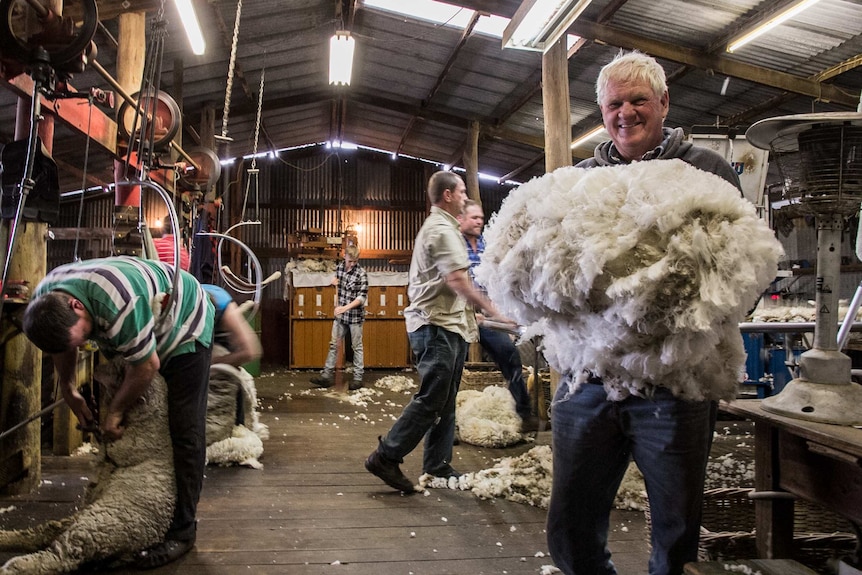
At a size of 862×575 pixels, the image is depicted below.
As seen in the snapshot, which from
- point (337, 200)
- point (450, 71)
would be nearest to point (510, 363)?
point (450, 71)

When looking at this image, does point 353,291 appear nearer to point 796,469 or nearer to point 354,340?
point 354,340

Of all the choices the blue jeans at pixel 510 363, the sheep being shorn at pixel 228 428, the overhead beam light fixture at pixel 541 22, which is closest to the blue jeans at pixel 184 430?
the sheep being shorn at pixel 228 428

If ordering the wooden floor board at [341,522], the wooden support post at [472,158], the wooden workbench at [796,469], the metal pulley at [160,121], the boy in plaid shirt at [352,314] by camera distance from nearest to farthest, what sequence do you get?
the wooden workbench at [796,469] < the wooden floor board at [341,522] < the metal pulley at [160,121] < the boy in plaid shirt at [352,314] < the wooden support post at [472,158]

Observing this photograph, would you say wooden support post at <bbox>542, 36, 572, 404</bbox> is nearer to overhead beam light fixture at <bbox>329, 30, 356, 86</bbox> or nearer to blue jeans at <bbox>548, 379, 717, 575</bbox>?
overhead beam light fixture at <bbox>329, 30, 356, 86</bbox>

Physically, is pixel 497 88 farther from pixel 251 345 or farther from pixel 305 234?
pixel 251 345

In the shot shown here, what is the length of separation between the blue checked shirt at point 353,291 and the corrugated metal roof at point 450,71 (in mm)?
3195

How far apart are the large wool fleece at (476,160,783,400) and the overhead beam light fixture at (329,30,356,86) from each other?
228 inches

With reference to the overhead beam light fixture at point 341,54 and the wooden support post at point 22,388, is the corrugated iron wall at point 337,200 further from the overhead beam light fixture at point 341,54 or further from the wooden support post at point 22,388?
the wooden support post at point 22,388

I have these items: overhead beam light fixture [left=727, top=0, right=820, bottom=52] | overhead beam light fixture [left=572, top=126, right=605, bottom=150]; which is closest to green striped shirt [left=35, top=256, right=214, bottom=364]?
overhead beam light fixture [left=727, top=0, right=820, bottom=52]

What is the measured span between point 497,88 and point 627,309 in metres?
7.96

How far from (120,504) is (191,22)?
3803mm

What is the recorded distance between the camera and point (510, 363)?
4664mm

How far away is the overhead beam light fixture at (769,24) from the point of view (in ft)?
15.7

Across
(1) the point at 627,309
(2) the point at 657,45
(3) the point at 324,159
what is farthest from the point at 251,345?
(3) the point at 324,159
